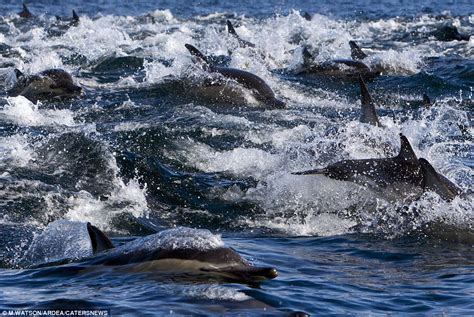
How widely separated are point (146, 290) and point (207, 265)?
0.53 metres

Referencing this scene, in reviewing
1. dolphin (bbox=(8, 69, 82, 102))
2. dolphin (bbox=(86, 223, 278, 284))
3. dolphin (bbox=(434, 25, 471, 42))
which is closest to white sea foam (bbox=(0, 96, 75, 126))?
dolphin (bbox=(8, 69, 82, 102))

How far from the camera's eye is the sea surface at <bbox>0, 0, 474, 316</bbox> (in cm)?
844

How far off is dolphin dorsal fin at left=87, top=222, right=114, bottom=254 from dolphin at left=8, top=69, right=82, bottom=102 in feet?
35.7

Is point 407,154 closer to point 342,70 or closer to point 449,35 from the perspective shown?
point 342,70

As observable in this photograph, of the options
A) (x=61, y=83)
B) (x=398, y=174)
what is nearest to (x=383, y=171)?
(x=398, y=174)

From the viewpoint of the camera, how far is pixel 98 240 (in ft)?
28.3

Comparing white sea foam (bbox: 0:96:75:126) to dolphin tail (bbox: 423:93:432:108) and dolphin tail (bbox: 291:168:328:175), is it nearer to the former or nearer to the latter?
dolphin tail (bbox: 291:168:328:175)

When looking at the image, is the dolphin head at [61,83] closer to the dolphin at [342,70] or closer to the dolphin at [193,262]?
the dolphin at [342,70]

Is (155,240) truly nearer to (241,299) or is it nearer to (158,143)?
(241,299)

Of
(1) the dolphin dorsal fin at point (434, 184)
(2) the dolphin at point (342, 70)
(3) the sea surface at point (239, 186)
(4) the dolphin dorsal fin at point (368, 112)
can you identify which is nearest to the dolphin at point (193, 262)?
(3) the sea surface at point (239, 186)

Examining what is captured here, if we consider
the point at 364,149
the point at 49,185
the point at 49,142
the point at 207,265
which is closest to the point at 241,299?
the point at 207,265

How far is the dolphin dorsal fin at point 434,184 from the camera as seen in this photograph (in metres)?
11.4

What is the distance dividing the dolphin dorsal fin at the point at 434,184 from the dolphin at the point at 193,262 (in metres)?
3.79

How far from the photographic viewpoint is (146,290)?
7.94 m
